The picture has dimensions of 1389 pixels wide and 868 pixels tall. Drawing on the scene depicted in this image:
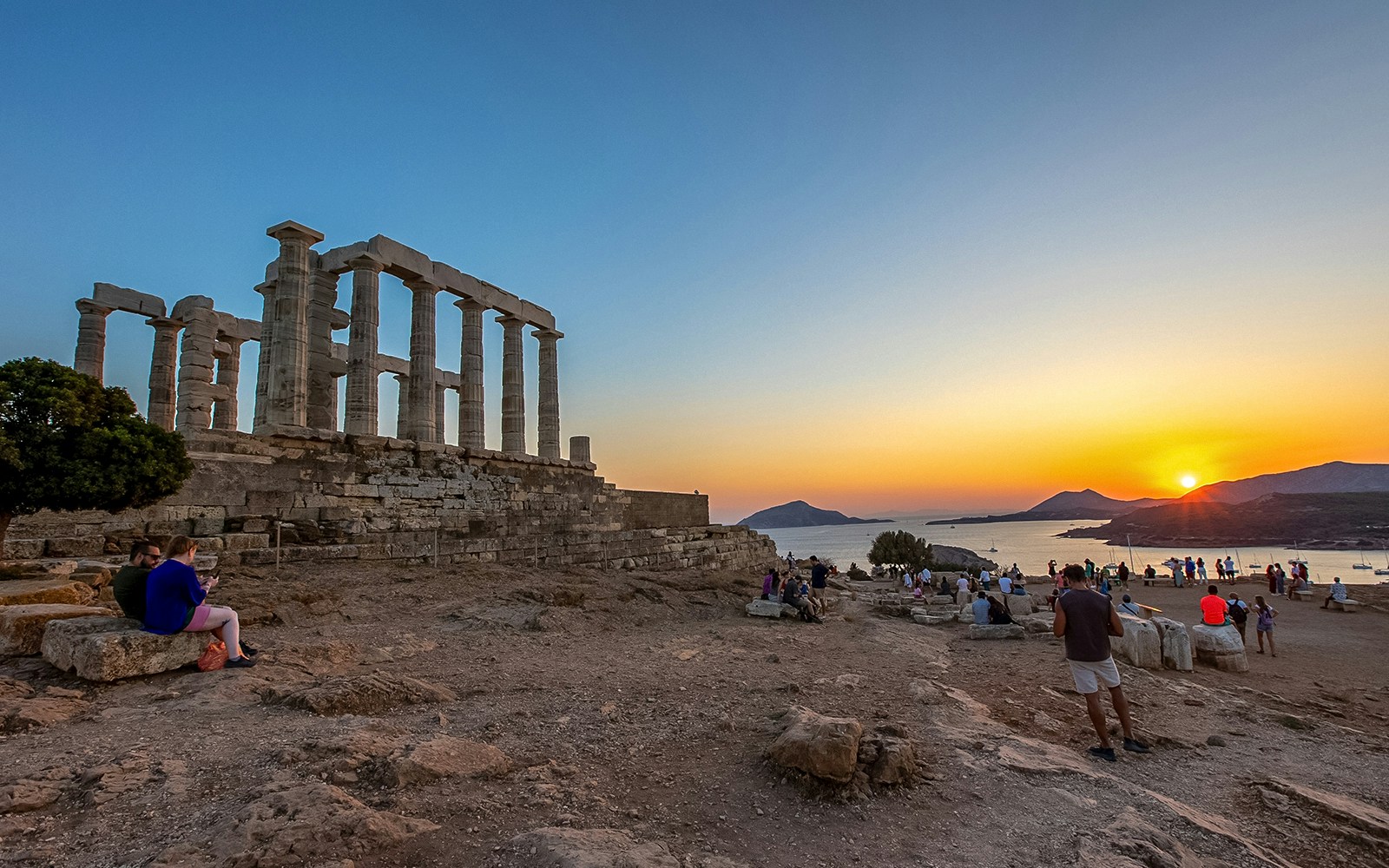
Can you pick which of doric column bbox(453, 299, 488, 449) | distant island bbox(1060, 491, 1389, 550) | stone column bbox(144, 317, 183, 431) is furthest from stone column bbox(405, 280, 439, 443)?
distant island bbox(1060, 491, 1389, 550)

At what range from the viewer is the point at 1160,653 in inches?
428

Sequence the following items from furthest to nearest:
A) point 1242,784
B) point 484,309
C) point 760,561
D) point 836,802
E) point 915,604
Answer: point 760,561 < point 484,309 < point 915,604 < point 1242,784 < point 836,802

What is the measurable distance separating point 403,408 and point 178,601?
60.2ft

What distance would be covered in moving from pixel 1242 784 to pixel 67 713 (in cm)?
900

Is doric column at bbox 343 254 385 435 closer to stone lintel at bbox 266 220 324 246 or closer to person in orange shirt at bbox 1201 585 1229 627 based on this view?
stone lintel at bbox 266 220 324 246

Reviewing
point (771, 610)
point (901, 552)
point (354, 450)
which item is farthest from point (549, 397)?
point (901, 552)

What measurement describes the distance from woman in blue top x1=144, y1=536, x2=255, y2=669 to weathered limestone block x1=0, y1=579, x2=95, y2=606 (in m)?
2.32

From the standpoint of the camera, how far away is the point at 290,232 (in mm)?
15477

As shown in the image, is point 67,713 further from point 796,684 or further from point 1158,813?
point 1158,813

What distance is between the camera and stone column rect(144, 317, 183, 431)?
1905cm

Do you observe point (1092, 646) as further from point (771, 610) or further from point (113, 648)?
point (771, 610)

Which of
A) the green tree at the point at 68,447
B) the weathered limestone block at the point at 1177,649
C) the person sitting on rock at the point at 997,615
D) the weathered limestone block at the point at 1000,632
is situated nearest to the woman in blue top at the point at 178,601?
the green tree at the point at 68,447

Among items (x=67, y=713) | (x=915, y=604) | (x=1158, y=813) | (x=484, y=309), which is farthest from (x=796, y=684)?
(x=484, y=309)

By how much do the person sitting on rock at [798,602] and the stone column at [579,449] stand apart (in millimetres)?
10284
